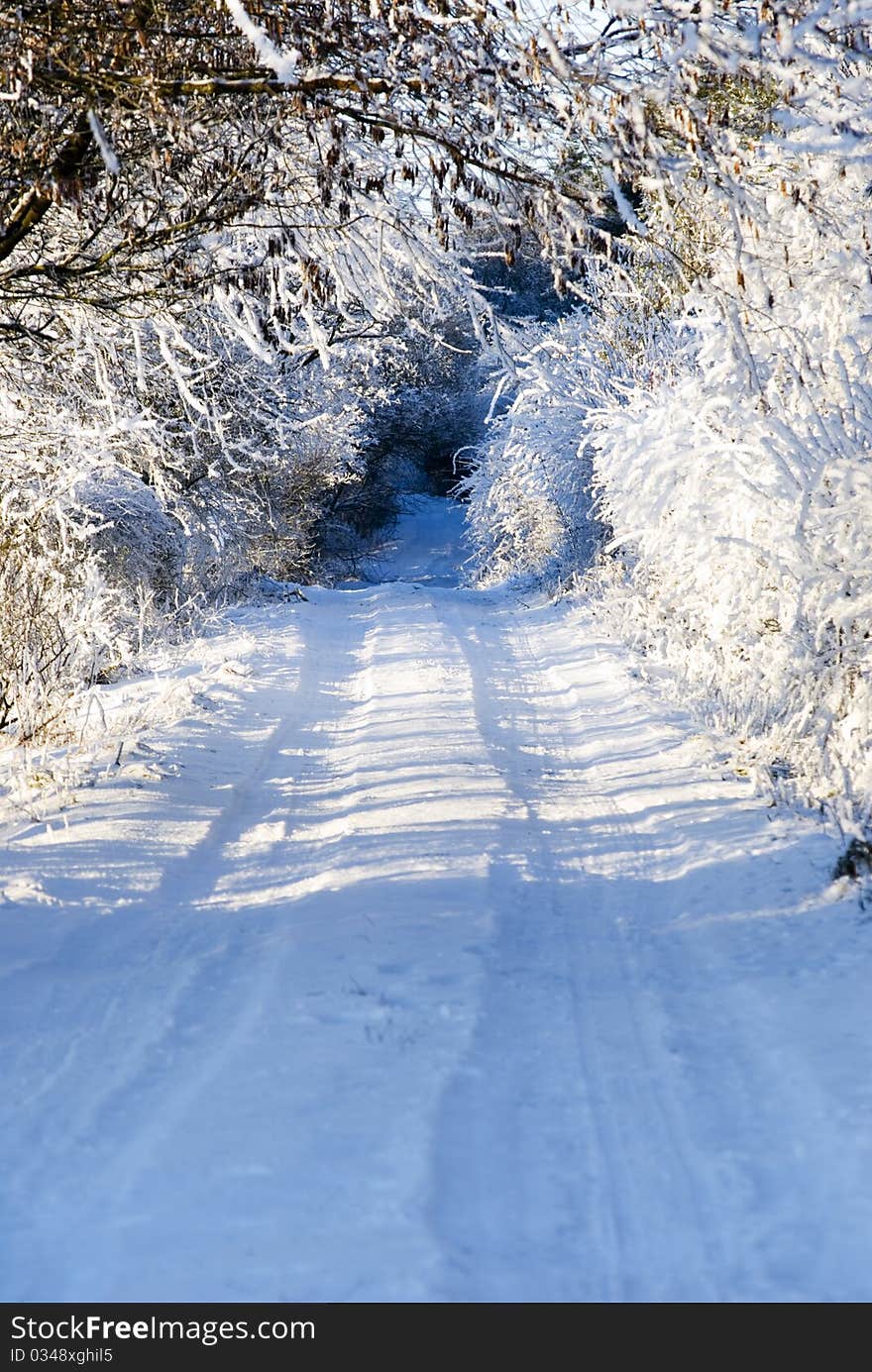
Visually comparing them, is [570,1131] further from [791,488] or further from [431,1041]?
[791,488]

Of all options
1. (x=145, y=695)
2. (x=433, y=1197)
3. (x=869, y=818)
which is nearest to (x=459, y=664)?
(x=145, y=695)

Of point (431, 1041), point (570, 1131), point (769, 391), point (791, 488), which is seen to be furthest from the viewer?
point (769, 391)

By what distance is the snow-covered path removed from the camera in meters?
2.70

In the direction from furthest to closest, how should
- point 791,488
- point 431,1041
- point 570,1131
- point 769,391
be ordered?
point 769,391, point 791,488, point 431,1041, point 570,1131

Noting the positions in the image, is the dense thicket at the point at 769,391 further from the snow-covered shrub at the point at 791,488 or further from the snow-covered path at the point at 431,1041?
the snow-covered path at the point at 431,1041

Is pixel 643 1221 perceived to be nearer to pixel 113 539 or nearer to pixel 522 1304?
pixel 522 1304

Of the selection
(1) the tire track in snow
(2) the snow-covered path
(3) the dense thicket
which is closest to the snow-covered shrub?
(3) the dense thicket

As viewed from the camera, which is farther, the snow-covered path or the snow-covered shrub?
the snow-covered shrub

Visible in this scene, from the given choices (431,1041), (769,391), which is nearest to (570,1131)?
(431,1041)

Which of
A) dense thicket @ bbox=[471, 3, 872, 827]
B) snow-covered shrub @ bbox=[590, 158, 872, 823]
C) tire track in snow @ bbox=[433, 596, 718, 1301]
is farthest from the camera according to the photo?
snow-covered shrub @ bbox=[590, 158, 872, 823]

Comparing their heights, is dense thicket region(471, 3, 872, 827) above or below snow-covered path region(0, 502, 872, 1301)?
above

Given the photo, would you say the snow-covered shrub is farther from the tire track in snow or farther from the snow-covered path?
the tire track in snow

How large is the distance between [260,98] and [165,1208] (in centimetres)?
444

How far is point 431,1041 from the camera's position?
372 cm
